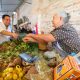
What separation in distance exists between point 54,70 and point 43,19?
12.6 feet

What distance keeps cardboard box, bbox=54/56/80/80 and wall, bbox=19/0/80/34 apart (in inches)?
63.8

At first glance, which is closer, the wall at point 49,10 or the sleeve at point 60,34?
the sleeve at point 60,34

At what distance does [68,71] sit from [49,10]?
3390 mm

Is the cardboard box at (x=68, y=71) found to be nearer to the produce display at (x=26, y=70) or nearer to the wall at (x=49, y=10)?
the produce display at (x=26, y=70)

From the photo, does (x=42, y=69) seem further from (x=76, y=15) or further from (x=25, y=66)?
(x=76, y=15)

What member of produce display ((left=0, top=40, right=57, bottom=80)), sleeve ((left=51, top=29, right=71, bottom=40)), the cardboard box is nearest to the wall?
sleeve ((left=51, top=29, right=71, bottom=40))

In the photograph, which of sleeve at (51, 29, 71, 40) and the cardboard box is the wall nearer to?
sleeve at (51, 29, 71, 40)

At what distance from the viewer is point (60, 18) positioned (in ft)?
6.79

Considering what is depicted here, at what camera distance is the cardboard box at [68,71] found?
1.16 m

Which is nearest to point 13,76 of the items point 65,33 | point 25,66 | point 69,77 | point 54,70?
point 25,66

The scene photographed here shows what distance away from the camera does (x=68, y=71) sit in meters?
1.18

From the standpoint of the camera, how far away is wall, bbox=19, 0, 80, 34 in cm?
293

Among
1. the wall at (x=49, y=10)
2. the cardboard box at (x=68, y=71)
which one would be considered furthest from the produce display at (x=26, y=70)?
the wall at (x=49, y=10)

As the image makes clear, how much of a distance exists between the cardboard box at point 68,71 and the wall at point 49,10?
162cm
